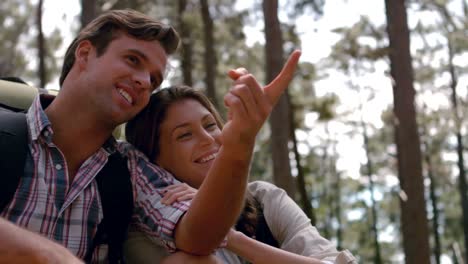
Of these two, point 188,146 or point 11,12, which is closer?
point 188,146

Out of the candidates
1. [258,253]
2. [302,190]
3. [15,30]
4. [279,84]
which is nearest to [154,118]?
[258,253]

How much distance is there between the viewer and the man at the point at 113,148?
1840 millimetres

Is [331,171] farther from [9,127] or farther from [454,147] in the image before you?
[9,127]

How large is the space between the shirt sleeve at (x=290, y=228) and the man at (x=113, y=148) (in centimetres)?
55

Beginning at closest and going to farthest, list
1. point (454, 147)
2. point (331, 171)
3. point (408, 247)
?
point (408, 247)
point (454, 147)
point (331, 171)


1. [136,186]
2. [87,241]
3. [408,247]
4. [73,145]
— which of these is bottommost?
[408,247]

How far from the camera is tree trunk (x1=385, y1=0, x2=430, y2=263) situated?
9.76 metres

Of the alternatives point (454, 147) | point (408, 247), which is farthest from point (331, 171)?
point (408, 247)

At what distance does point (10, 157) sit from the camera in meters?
2.14

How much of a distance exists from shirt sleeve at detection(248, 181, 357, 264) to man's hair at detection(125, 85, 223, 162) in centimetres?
42

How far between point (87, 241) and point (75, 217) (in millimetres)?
106

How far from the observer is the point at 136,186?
98.2 inches

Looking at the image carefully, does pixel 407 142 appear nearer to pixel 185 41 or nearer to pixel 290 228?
pixel 185 41

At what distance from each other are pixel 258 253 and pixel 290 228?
1.09 feet
